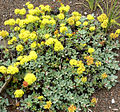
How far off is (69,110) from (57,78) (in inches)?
22.5

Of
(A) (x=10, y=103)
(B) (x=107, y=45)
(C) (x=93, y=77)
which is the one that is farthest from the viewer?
(B) (x=107, y=45)

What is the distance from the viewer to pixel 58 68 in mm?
3102

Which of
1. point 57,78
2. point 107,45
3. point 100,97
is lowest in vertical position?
point 100,97

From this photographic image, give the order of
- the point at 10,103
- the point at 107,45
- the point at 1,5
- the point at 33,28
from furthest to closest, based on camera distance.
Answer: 1. the point at 1,5
2. the point at 33,28
3. the point at 107,45
4. the point at 10,103

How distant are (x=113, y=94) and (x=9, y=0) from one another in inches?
136

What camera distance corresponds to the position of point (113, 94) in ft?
9.86

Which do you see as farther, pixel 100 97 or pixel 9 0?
pixel 9 0

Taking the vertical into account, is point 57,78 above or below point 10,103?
above

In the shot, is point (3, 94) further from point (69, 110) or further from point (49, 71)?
point (69, 110)

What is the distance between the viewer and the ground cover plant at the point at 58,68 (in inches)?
109

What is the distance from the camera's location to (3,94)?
2.89 meters

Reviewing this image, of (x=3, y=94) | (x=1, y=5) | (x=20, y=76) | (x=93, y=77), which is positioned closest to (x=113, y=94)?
(x=93, y=77)

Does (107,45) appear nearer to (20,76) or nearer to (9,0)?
(20,76)

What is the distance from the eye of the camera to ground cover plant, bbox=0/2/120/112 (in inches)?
109
